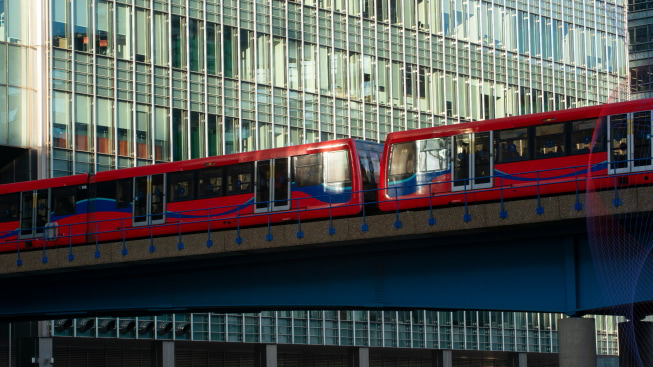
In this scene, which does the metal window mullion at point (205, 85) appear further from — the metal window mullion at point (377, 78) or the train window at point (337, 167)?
the train window at point (337, 167)

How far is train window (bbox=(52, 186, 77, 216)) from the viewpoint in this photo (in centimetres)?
4334

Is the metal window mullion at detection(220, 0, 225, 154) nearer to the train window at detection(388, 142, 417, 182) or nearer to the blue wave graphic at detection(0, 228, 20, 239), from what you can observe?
the blue wave graphic at detection(0, 228, 20, 239)

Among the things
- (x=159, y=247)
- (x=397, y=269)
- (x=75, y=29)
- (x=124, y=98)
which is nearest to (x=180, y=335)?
(x=124, y=98)

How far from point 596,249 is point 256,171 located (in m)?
14.5

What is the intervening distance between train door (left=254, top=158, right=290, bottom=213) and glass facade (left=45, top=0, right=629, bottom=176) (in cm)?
1820

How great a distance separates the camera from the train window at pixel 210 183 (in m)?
40.0

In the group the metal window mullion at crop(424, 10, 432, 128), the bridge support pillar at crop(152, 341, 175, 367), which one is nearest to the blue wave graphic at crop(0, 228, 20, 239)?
the bridge support pillar at crop(152, 341, 175, 367)

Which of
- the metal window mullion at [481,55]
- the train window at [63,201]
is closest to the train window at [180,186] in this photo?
the train window at [63,201]

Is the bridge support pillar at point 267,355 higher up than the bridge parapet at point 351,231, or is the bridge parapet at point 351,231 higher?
the bridge parapet at point 351,231

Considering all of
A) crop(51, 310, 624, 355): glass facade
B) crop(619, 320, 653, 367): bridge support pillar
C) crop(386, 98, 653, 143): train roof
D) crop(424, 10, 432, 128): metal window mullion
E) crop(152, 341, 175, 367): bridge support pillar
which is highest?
crop(424, 10, 432, 128): metal window mullion

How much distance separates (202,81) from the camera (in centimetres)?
6241

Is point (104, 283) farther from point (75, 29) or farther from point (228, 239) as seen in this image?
point (75, 29)

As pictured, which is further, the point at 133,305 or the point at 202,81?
the point at 202,81

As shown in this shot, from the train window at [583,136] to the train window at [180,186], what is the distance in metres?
13.0
